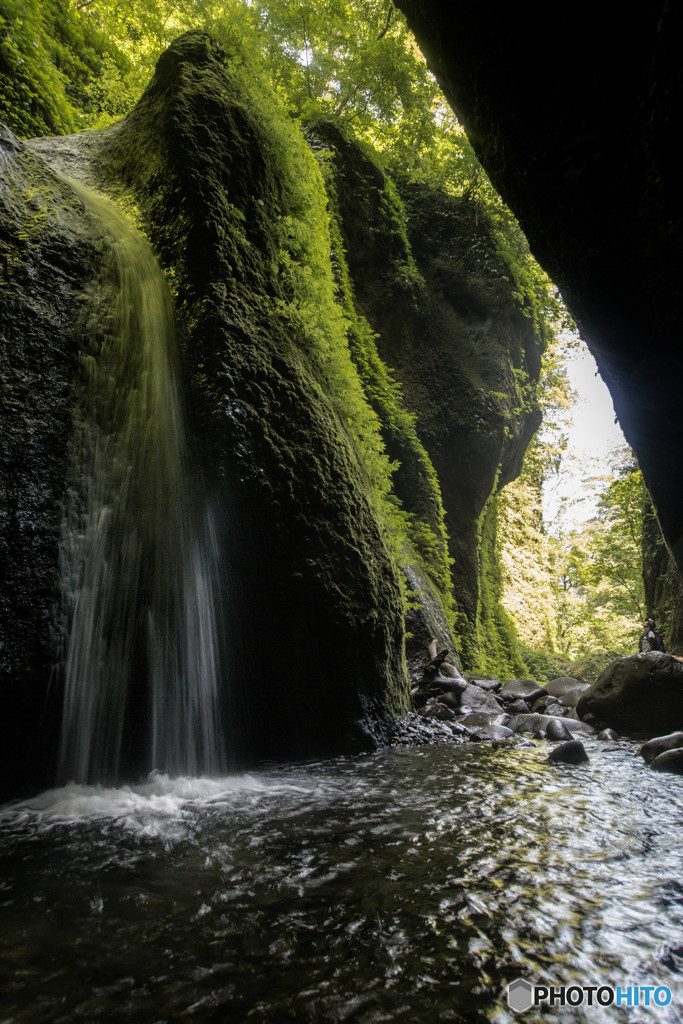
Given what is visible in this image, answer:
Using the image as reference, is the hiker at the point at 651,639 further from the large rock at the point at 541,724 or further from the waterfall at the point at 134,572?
the waterfall at the point at 134,572

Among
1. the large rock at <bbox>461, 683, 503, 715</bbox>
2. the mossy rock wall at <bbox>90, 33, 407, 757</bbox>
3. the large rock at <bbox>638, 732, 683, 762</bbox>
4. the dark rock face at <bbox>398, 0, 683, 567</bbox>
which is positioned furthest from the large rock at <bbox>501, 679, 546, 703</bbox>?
the dark rock face at <bbox>398, 0, 683, 567</bbox>

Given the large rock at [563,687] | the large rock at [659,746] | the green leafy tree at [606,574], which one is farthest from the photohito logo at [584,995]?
the green leafy tree at [606,574]

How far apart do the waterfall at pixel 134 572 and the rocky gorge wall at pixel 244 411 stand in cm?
15

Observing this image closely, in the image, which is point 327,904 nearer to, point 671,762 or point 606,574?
point 671,762

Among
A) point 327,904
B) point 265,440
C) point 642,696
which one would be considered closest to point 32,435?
point 265,440

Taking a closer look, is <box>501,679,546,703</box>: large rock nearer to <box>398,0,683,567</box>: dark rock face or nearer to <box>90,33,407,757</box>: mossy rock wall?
<box>90,33,407,757</box>: mossy rock wall

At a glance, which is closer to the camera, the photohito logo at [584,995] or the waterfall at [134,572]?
the photohito logo at [584,995]

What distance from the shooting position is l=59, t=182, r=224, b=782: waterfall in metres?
3.70

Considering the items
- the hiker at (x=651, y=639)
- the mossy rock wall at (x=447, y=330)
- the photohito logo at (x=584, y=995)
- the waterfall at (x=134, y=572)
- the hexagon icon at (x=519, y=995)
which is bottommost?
the photohito logo at (x=584, y=995)

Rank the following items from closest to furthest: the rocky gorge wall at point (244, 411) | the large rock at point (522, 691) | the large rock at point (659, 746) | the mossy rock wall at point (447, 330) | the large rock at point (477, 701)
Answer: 1. the rocky gorge wall at point (244, 411)
2. the large rock at point (659, 746)
3. the large rock at point (477, 701)
4. the large rock at point (522, 691)
5. the mossy rock wall at point (447, 330)

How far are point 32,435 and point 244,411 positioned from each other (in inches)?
65.6

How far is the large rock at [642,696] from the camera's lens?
6.65 metres

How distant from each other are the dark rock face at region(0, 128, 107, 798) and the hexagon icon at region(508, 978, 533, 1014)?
3.17 m

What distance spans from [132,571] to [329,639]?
1910 millimetres
